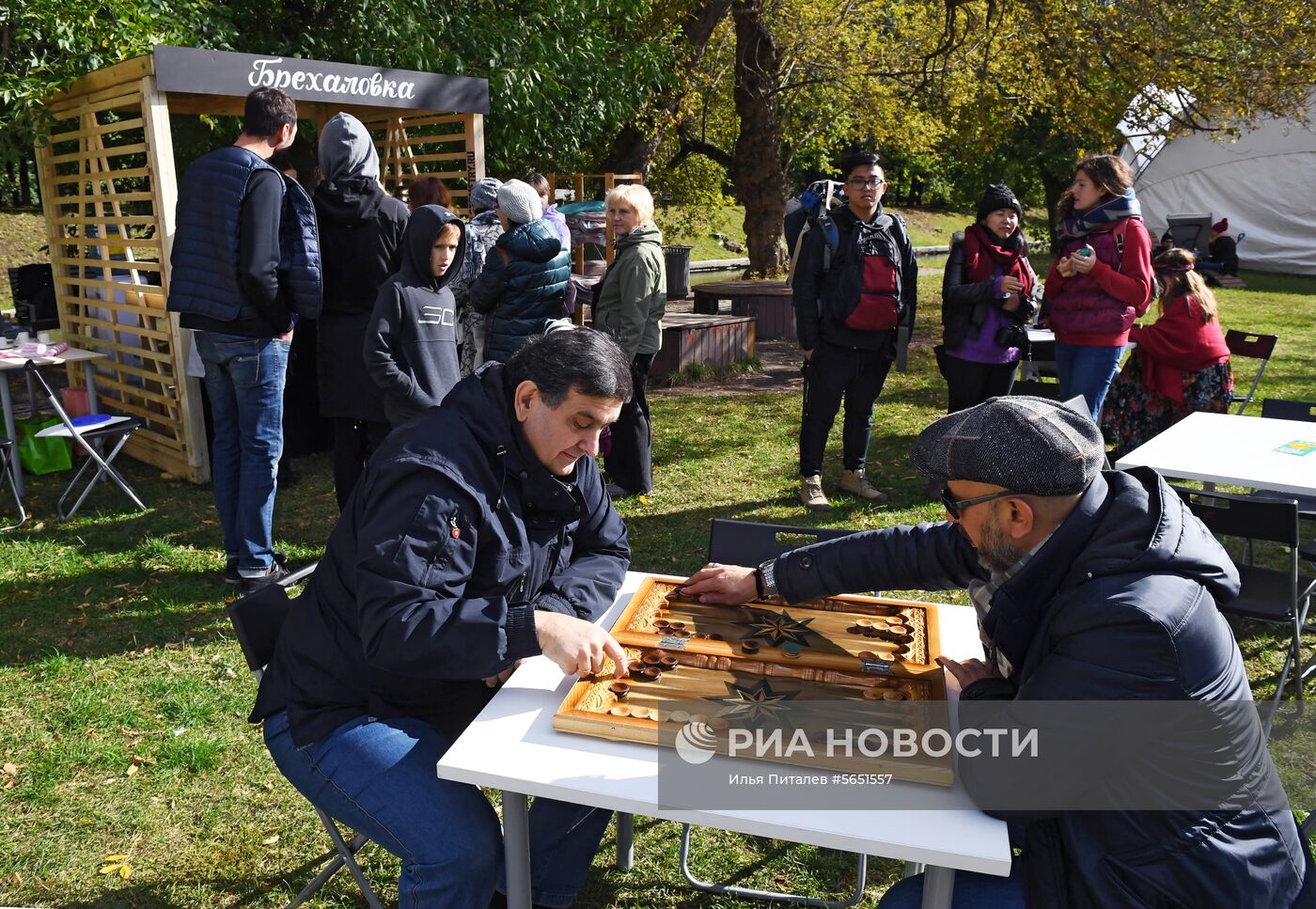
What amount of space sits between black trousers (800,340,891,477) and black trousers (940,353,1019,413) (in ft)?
1.32

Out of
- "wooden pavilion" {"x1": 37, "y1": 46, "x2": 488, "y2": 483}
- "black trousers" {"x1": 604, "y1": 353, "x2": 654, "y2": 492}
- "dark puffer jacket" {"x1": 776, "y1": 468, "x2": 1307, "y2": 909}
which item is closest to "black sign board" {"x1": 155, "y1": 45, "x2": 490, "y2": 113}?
"wooden pavilion" {"x1": 37, "y1": 46, "x2": 488, "y2": 483}

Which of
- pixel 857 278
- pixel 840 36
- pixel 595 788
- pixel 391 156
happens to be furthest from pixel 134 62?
pixel 840 36

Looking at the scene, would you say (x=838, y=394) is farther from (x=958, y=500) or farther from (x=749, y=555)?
(x=958, y=500)

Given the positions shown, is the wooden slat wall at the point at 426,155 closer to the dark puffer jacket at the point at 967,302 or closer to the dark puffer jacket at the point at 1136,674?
the dark puffer jacket at the point at 967,302

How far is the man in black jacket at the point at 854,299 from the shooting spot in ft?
18.9

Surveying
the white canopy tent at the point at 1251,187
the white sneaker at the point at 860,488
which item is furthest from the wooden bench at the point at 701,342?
the white canopy tent at the point at 1251,187

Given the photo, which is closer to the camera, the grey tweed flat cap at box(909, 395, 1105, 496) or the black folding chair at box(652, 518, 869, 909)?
the grey tweed flat cap at box(909, 395, 1105, 496)

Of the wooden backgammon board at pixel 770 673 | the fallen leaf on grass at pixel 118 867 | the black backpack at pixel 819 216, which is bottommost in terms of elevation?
the fallen leaf on grass at pixel 118 867

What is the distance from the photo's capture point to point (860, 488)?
643cm

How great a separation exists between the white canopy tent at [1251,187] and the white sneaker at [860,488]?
17.6 m

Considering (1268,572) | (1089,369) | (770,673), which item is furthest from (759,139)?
(770,673)

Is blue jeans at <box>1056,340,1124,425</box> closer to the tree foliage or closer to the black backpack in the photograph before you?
the black backpack

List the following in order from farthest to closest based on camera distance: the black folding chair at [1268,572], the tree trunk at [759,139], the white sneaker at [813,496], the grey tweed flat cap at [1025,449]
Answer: the tree trunk at [759,139]
the white sneaker at [813,496]
the black folding chair at [1268,572]
the grey tweed flat cap at [1025,449]

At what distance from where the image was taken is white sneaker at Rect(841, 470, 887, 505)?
21.0ft
